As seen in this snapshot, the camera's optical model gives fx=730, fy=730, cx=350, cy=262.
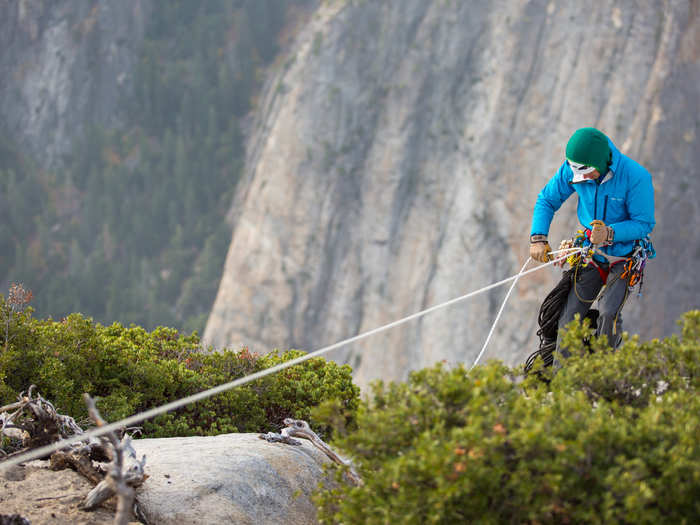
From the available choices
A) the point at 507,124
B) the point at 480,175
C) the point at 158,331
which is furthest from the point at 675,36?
the point at 158,331

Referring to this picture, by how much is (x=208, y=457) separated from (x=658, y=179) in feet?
83.9

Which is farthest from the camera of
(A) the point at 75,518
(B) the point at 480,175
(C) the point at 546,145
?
(B) the point at 480,175

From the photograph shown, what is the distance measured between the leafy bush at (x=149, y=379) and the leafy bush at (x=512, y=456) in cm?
272

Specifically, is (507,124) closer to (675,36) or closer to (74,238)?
(675,36)

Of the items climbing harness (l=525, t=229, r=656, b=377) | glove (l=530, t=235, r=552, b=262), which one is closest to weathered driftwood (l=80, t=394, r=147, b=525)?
climbing harness (l=525, t=229, r=656, b=377)

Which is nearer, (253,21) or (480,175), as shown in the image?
(480,175)

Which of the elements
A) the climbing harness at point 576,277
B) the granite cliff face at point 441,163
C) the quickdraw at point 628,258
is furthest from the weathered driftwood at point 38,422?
the granite cliff face at point 441,163

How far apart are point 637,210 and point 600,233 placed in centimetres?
34

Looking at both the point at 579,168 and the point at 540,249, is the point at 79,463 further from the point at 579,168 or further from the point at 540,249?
the point at 579,168

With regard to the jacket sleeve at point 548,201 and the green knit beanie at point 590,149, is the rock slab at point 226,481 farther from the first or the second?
the green knit beanie at point 590,149

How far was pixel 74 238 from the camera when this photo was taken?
178 ft

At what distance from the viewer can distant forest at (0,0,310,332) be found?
51781 millimetres

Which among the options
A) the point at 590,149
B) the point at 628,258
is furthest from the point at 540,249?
the point at 590,149

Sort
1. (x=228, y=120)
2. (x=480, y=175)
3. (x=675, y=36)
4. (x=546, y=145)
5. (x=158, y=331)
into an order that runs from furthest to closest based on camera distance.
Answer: (x=228, y=120)
(x=480, y=175)
(x=546, y=145)
(x=675, y=36)
(x=158, y=331)
